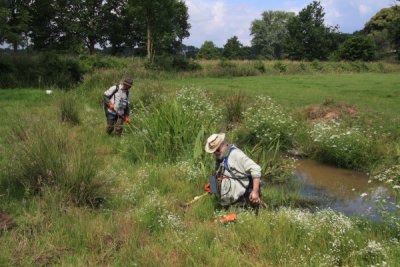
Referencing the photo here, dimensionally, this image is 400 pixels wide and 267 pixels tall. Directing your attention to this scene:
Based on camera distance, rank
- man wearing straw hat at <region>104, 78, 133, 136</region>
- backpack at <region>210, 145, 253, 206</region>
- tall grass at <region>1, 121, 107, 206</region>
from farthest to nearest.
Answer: man wearing straw hat at <region>104, 78, 133, 136</region> < backpack at <region>210, 145, 253, 206</region> < tall grass at <region>1, 121, 107, 206</region>

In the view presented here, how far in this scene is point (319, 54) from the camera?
61844mm

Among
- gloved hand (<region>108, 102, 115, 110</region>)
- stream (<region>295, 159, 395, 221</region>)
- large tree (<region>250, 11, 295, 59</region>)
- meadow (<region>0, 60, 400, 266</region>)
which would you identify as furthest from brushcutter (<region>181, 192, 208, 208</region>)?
large tree (<region>250, 11, 295, 59</region>)

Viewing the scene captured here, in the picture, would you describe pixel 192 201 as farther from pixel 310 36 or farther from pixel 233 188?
pixel 310 36

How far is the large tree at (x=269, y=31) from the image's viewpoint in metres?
106

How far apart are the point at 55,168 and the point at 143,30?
48231mm

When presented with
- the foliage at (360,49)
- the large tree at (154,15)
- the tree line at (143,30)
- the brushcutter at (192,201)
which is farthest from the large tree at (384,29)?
the brushcutter at (192,201)

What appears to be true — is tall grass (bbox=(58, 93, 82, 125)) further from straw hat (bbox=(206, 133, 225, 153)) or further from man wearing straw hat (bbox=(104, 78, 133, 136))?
straw hat (bbox=(206, 133, 225, 153))

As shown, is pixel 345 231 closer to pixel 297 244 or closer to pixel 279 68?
pixel 297 244

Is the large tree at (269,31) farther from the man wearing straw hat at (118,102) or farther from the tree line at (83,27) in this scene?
the man wearing straw hat at (118,102)

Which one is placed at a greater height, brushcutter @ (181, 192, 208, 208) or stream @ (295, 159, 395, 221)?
brushcutter @ (181, 192, 208, 208)

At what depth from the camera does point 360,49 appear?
5431cm

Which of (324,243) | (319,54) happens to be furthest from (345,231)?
(319,54)

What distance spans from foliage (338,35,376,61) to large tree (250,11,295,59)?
49.3 meters

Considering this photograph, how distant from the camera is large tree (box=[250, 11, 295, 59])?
105812 mm
